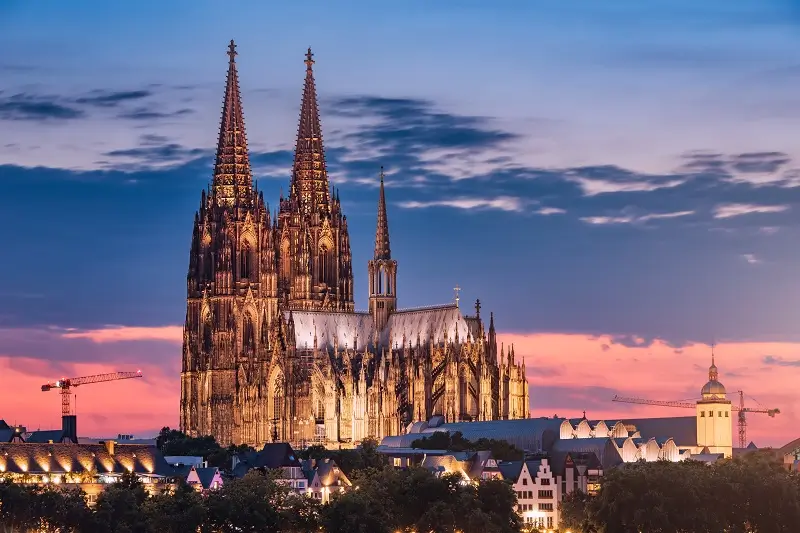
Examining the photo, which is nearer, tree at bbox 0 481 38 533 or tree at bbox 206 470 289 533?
tree at bbox 0 481 38 533

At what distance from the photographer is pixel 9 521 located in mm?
154750

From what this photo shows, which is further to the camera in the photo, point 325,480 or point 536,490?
point 536,490

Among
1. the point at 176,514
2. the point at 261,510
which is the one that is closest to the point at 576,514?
the point at 261,510

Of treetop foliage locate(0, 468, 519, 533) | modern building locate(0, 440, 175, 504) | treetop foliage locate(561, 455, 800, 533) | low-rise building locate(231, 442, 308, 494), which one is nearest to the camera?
treetop foliage locate(0, 468, 519, 533)

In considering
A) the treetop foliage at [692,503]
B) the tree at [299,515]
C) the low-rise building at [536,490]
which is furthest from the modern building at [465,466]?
the tree at [299,515]

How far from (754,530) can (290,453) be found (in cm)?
4927

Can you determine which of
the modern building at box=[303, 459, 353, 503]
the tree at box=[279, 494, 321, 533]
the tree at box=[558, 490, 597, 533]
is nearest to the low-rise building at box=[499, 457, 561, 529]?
the tree at box=[558, 490, 597, 533]

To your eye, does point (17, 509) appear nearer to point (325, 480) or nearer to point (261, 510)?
point (261, 510)

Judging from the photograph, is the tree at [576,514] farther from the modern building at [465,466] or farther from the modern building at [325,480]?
the modern building at [325,480]

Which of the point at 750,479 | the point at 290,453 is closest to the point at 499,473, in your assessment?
the point at 290,453

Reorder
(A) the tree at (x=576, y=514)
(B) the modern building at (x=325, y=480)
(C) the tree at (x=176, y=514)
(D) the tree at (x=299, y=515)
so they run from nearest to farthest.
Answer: (C) the tree at (x=176, y=514)
(D) the tree at (x=299, y=515)
(A) the tree at (x=576, y=514)
(B) the modern building at (x=325, y=480)

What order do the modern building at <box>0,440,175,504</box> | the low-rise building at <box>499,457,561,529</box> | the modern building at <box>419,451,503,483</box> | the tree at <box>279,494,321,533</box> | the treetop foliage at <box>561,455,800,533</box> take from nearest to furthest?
the tree at <box>279,494,321,533</box> < the treetop foliage at <box>561,455,800,533</box> < the modern building at <box>0,440,175,504</box> < the low-rise building at <box>499,457,561,529</box> < the modern building at <box>419,451,503,483</box>

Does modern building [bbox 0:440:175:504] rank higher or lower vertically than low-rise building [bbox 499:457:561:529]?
higher

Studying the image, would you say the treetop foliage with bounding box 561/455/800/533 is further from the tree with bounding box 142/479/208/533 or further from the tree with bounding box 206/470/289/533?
the tree with bounding box 142/479/208/533
